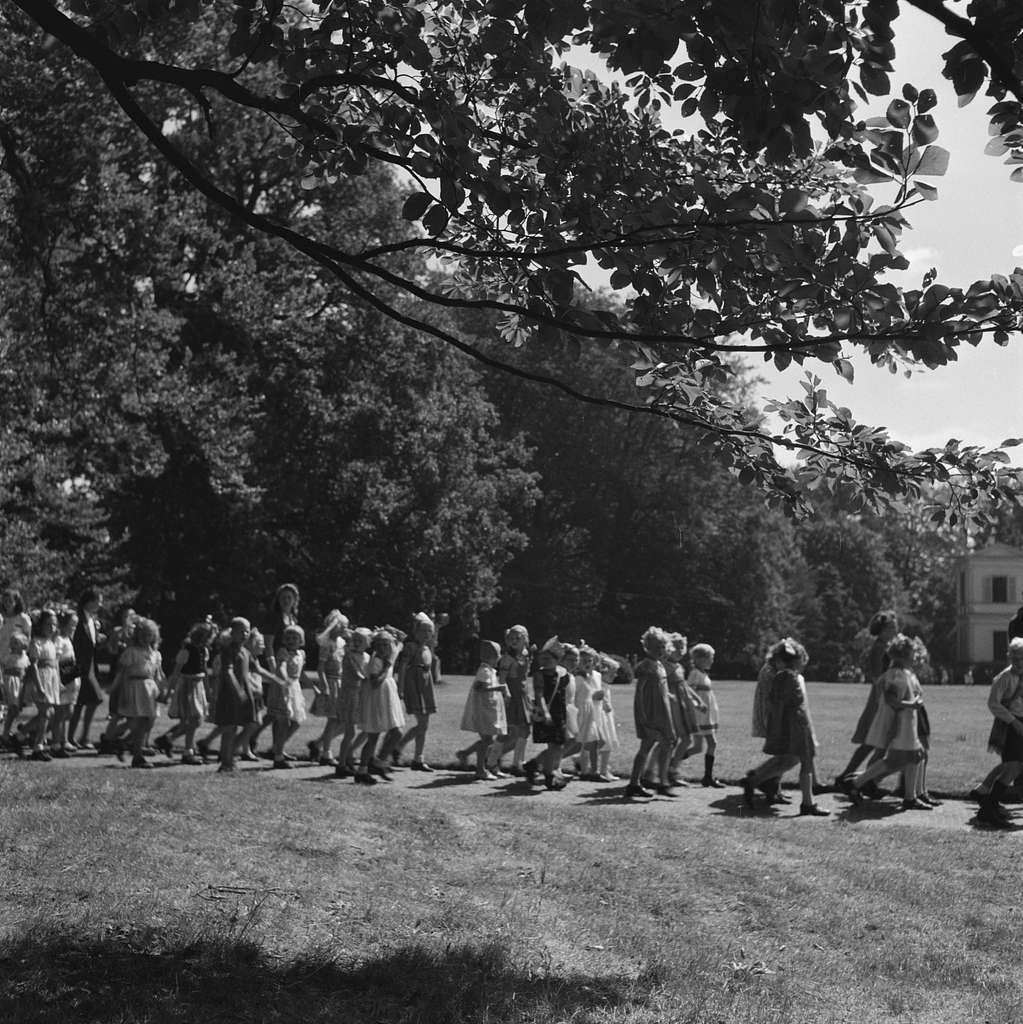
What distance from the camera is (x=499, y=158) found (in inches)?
281

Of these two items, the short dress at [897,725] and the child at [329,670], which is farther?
the child at [329,670]

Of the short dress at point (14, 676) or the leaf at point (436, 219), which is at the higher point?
the leaf at point (436, 219)

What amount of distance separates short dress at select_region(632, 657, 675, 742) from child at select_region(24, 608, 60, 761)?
22.1 feet

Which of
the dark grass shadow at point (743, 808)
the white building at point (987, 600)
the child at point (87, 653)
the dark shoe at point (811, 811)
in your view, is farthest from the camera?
the white building at point (987, 600)

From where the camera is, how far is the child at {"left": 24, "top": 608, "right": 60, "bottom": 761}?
50.5 feet

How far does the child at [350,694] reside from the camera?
571 inches

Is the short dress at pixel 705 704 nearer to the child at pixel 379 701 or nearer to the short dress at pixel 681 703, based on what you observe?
the short dress at pixel 681 703

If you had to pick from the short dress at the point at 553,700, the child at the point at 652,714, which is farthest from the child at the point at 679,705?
the short dress at the point at 553,700

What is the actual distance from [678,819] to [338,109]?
7276 mm

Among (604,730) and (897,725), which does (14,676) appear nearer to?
(604,730)

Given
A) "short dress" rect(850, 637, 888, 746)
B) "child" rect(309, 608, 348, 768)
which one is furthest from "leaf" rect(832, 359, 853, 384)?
"child" rect(309, 608, 348, 768)

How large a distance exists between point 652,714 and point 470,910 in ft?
18.7

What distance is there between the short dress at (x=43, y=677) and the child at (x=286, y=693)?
244 cm

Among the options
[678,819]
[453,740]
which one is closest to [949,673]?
[453,740]
